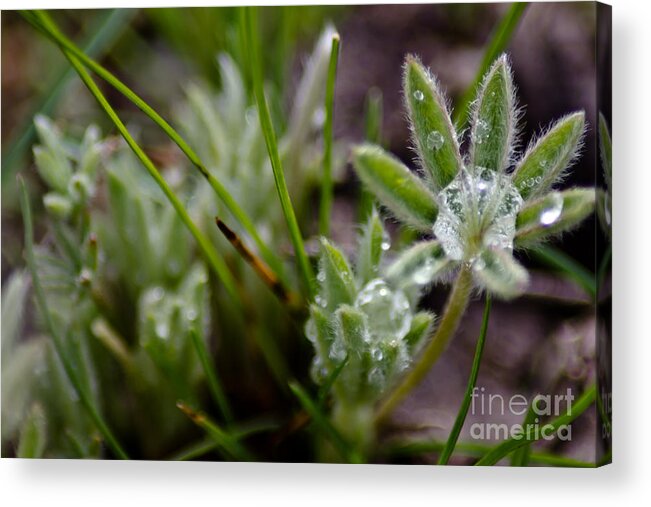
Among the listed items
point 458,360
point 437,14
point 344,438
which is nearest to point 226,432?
point 344,438

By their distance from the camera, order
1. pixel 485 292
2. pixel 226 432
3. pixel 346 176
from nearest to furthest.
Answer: pixel 485 292
pixel 226 432
pixel 346 176

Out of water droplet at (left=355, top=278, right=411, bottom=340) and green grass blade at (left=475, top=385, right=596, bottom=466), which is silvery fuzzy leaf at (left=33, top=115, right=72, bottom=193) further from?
green grass blade at (left=475, top=385, right=596, bottom=466)

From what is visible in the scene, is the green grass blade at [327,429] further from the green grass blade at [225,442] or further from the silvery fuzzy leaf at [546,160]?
the silvery fuzzy leaf at [546,160]

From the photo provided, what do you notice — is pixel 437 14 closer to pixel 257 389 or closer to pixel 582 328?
pixel 582 328

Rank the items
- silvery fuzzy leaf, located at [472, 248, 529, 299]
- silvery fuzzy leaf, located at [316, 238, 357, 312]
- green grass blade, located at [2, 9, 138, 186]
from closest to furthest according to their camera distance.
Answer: silvery fuzzy leaf, located at [472, 248, 529, 299]
silvery fuzzy leaf, located at [316, 238, 357, 312]
green grass blade, located at [2, 9, 138, 186]

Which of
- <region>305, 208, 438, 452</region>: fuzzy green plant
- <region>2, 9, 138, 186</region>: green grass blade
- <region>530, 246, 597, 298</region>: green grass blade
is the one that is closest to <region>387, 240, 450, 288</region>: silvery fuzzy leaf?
<region>305, 208, 438, 452</region>: fuzzy green plant

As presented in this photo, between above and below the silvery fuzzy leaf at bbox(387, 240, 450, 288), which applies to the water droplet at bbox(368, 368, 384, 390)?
below

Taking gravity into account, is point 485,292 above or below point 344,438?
above

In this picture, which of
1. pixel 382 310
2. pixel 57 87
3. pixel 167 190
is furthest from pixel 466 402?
pixel 57 87
